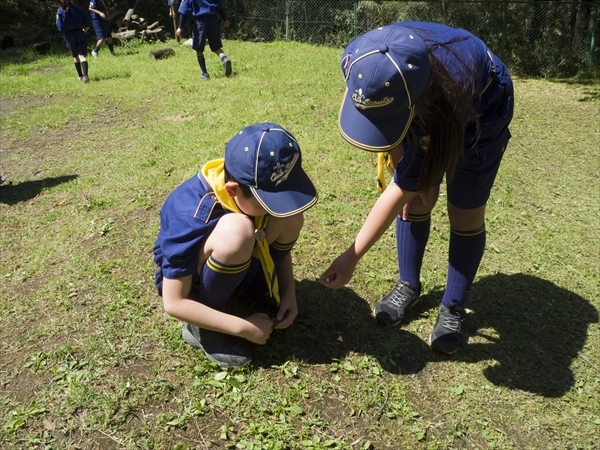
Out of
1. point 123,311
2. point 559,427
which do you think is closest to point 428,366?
point 559,427

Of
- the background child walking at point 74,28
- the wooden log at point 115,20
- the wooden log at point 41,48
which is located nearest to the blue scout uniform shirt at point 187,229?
the background child walking at point 74,28

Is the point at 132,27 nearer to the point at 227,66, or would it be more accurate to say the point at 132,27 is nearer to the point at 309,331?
the point at 227,66

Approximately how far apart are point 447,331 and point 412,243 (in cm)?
45

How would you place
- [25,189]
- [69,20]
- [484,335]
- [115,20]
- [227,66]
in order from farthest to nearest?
1. [115,20]
2. [69,20]
3. [227,66]
4. [25,189]
5. [484,335]

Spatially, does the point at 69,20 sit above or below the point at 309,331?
above

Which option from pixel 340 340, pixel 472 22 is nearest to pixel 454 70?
pixel 340 340

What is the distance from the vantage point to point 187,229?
2.01 metres

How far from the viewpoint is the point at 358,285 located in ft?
9.89

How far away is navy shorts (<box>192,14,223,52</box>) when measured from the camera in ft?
27.0

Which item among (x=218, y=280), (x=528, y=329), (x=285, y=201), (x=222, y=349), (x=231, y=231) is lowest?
(x=528, y=329)

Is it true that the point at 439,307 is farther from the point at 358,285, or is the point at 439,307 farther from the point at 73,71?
the point at 73,71

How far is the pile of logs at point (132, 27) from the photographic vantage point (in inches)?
510

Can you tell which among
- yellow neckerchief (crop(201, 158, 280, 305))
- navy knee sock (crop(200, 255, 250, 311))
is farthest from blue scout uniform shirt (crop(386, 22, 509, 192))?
navy knee sock (crop(200, 255, 250, 311))

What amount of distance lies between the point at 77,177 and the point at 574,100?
698cm
